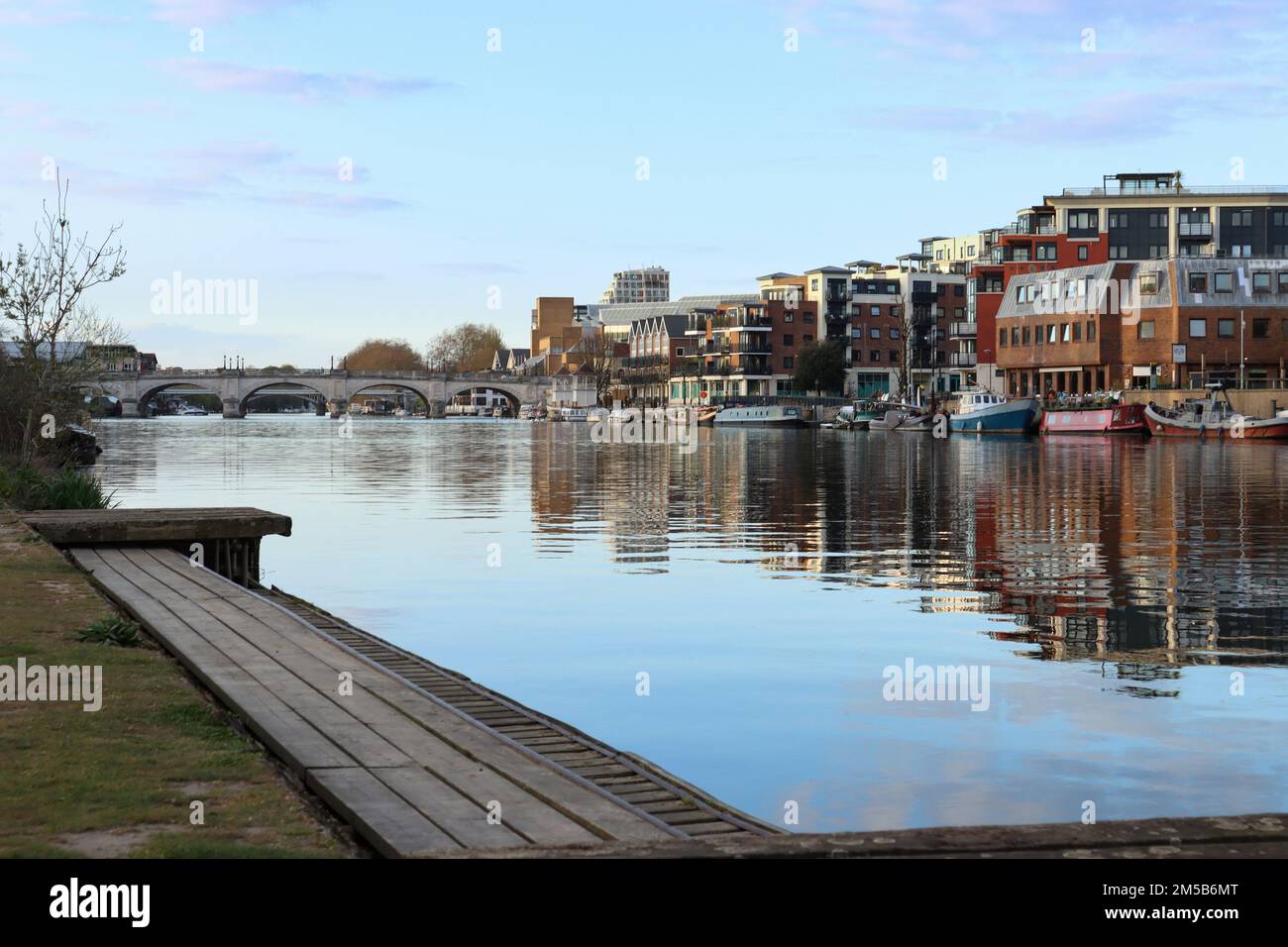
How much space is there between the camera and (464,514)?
35.4m

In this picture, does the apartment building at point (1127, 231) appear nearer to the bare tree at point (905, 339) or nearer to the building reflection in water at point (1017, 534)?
the bare tree at point (905, 339)

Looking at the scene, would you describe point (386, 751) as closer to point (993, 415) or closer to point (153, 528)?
point (153, 528)

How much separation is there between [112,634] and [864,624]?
929cm

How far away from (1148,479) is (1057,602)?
96.1 ft

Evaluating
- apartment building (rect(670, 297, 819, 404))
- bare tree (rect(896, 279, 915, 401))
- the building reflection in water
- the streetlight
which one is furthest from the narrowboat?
the building reflection in water

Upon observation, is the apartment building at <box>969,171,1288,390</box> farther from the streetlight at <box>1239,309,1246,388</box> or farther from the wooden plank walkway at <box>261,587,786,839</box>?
the wooden plank walkway at <box>261,587,786,839</box>

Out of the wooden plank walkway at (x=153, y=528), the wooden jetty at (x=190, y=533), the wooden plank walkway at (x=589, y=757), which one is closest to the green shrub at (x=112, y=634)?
the wooden plank walkway at (x=589, y=757)

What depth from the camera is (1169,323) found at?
98125 millimetres

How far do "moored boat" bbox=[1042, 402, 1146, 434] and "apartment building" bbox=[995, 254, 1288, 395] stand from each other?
6770mm

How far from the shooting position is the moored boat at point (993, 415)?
327ft

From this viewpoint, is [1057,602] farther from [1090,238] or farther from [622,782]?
[1090,238]

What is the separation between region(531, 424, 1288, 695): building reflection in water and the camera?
58.2ft

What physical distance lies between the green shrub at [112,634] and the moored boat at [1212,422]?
265 feet
